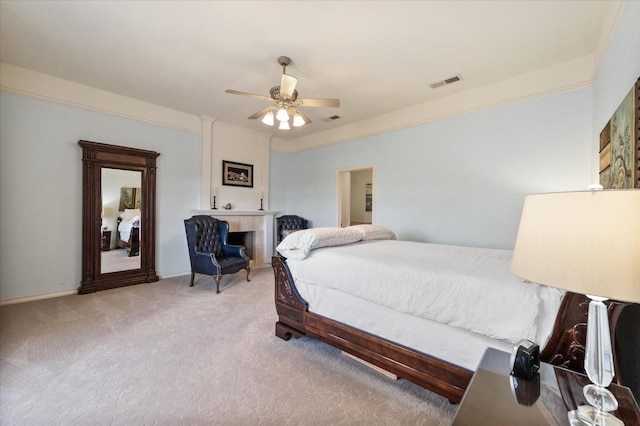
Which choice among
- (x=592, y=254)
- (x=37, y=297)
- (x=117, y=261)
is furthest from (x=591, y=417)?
(x=37, y=297)

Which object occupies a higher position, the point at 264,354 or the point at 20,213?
the point at 20,213

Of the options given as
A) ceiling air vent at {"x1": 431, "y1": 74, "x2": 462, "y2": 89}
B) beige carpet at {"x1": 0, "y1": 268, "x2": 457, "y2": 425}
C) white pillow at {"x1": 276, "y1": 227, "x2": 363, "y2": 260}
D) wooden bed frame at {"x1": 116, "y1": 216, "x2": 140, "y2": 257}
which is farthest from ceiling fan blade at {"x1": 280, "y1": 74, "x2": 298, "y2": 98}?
wooden bed frame at {"x1": 116, "y1": 216, "x2": 140, "y2": 257}

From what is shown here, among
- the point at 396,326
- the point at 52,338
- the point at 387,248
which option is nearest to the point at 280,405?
the point at 396,326

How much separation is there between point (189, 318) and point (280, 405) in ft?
5.89

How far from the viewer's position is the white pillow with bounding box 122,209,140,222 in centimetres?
431

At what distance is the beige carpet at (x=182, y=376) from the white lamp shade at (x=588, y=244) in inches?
53.7

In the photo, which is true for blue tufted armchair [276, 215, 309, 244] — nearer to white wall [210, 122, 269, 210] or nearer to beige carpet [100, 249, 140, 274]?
white wall [210, 122, 269, 210]

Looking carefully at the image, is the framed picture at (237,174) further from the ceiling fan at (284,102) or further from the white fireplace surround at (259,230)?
the ceiling fan at (284,102)

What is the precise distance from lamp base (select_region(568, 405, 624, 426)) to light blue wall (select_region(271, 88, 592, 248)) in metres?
3.19

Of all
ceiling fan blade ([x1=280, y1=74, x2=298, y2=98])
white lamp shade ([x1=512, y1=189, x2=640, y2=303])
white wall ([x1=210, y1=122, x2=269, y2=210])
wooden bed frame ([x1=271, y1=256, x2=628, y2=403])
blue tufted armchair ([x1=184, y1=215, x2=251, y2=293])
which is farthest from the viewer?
white wall ([x1=210, y1=122, x2=269, y2=210])

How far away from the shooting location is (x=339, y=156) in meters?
5.71

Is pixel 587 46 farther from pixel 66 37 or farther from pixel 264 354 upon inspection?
pixel 66 37

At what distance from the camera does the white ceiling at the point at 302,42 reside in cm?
241

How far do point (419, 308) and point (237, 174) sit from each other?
4849mm
